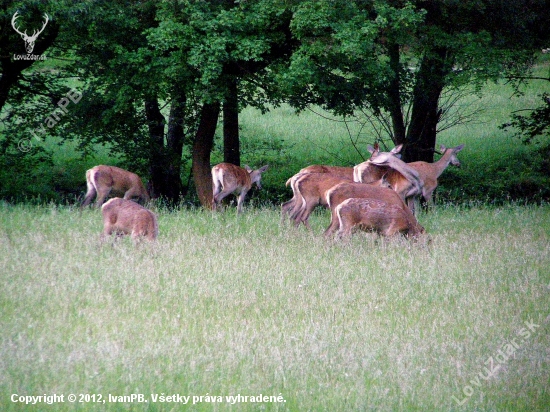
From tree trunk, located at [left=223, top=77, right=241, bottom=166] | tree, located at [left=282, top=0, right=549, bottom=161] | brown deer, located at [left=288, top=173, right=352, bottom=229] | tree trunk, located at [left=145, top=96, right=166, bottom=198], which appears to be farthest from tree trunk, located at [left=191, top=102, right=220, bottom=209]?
brown deer, located at [left=288, top=173, right=352, bottom=229]

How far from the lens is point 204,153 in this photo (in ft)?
58.6

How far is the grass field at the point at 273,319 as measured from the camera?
226 inches

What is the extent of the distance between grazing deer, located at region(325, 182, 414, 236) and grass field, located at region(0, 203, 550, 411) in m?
0.40

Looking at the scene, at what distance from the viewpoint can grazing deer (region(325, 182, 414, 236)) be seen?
11.4m

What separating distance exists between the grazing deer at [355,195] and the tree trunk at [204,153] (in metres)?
6.18

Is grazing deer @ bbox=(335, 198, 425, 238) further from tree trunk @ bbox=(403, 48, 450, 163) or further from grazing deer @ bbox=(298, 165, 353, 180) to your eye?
tree trunk @ bbox=(403, 48, 450, 163)

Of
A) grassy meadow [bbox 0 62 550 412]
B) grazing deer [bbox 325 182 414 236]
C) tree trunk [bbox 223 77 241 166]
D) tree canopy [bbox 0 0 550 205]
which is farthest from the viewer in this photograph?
tree trunk [bbox 223 77 241 166]

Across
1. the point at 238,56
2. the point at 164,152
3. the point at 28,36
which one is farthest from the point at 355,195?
the point at 164,152

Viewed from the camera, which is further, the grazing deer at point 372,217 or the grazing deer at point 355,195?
the grazing deer at point 355,195

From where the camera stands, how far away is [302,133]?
96.7 ft

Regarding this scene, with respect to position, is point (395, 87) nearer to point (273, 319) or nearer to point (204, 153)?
point (204, 153)

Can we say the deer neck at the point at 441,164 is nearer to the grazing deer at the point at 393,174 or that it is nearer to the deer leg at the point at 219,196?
the grazing deer at the point at 393,174

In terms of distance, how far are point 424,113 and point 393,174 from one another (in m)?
5.67

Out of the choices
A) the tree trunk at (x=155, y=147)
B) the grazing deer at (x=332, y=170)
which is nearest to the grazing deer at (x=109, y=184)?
the tree trunk at (x=155, y=147)
